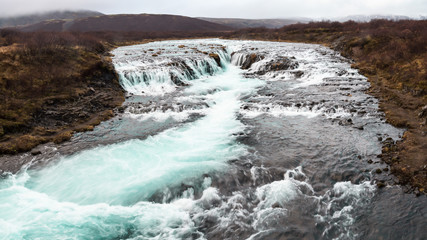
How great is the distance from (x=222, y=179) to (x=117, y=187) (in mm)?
4906

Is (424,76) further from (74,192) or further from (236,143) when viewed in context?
(74,192)

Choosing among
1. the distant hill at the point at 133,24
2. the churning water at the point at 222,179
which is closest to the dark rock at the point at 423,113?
the churning water at the point at 222,179

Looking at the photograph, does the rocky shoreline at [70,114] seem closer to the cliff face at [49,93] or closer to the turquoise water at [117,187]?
the cliff face at [49,93]

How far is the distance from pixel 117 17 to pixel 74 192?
16531cm

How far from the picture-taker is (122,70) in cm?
2866

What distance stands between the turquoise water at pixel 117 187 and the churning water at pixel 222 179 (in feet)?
0.16

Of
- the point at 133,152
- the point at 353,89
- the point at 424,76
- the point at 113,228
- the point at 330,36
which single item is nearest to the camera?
the point at 113,228

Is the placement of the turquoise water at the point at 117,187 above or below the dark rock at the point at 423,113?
below

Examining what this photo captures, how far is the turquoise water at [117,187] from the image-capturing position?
347 inches

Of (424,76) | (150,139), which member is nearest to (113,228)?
(150,139)

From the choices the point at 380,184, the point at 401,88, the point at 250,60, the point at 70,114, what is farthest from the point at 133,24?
the point at 380,184

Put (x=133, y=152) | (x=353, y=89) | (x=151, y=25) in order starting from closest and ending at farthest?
(x=133, y=152), (x=353, y=89), (x=151, y=25)

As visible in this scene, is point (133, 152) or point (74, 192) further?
point (133, 152)

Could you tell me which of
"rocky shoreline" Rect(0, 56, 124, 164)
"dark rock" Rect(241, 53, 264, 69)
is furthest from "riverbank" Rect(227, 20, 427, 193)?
"rocky shoreline" Rect(0, 56, 124, 164)
